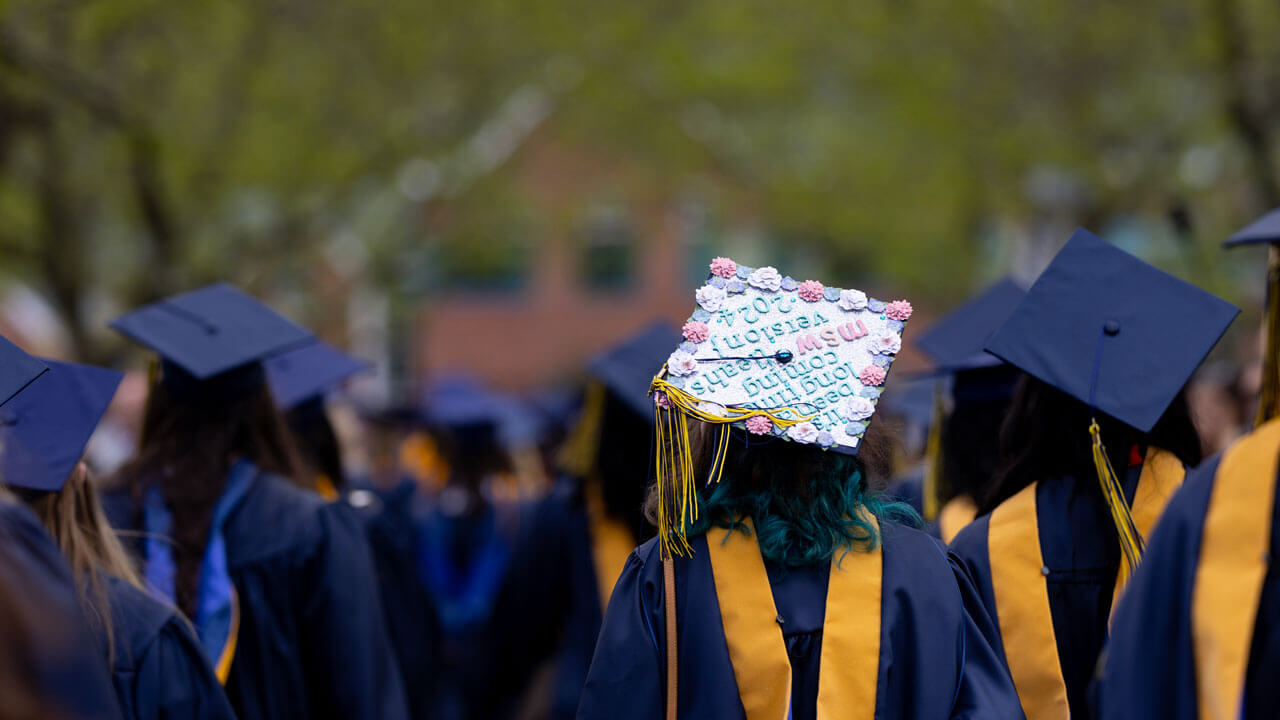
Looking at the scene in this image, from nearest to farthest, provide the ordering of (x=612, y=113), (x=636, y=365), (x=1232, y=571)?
(x=1232, y=571)
(x=636, y=365)
(x=612, y=113)

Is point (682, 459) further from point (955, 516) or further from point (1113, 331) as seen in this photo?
point (955, 516)

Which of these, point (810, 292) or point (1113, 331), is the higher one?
point (810, 292)

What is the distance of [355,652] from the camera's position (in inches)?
127

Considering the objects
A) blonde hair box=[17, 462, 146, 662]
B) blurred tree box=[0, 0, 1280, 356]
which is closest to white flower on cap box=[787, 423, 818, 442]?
blonde hair box=[17, 462, 146, 662]

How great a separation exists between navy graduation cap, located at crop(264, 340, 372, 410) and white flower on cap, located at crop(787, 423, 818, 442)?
252cm

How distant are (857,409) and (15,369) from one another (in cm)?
168

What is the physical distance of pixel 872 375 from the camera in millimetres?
2266

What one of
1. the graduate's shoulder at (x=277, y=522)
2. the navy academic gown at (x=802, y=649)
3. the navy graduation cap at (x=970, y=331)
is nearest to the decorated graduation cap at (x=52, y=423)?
the graduate's shoulder at (x=277, y=522)

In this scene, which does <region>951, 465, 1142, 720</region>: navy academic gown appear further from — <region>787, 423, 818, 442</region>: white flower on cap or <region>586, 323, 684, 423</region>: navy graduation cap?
<region>586, 323, 684, 423</region>: navy graduation cap

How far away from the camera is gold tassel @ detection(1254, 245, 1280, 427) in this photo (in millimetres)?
2309

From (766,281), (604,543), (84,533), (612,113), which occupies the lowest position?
(604,543)

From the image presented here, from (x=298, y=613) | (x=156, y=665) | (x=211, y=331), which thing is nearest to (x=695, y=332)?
(x=156, y=665)

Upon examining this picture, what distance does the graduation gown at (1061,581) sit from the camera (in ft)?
8.50

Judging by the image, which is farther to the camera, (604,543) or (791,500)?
(604,543)
